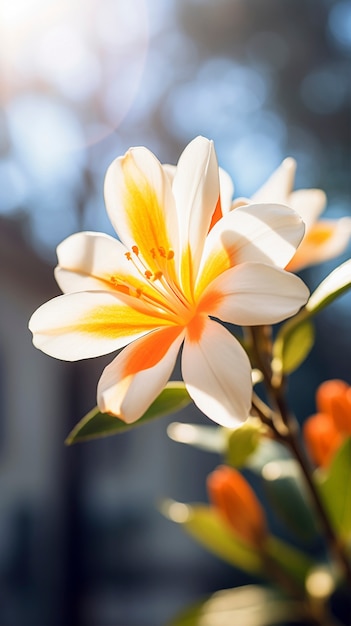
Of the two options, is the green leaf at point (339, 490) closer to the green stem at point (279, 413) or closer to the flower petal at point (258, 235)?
the green stem at point (279, 413)

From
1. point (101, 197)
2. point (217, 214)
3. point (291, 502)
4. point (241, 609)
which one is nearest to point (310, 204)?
point (217, 214)

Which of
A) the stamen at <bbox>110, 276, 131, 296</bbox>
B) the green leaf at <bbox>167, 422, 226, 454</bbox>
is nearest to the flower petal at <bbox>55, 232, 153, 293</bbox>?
the stamen at <bbox>110, 276, 131, 296</bbox>

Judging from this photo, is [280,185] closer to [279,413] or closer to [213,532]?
[279,413]

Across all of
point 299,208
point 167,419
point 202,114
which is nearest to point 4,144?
point 202,114

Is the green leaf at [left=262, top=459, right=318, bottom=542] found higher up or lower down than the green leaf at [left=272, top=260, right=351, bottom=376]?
lower down

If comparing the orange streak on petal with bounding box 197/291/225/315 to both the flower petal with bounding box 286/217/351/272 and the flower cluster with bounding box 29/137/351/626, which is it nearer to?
the flower cluster with bounding box 29/137/351/626

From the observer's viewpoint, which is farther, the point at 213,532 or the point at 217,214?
the point at 213,532
